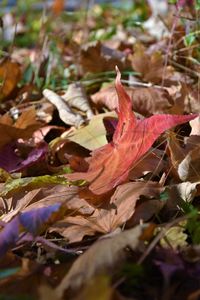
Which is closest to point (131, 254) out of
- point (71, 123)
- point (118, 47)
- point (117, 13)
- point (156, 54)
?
point (71, 123)

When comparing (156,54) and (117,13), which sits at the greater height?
(156,54)

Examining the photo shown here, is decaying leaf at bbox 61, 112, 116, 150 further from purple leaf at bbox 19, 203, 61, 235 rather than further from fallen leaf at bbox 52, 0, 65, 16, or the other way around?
fallen leaf at bbox 52, 0, 65, 16

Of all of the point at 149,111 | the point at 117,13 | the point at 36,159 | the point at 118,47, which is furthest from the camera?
the point at 117,13

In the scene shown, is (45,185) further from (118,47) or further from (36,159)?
(118,47)

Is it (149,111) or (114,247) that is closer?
(114,247)

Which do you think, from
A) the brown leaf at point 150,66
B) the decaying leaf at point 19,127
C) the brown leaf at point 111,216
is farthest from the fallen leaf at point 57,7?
the brown leaf at point 111,216

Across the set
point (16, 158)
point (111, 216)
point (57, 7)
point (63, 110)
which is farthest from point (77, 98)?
point (57, 7)

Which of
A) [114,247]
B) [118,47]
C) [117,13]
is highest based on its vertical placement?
[114,247]
